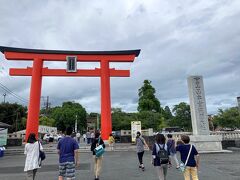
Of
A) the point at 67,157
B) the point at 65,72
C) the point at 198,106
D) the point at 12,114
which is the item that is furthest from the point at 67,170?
the point at 12,114

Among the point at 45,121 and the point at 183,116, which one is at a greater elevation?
the point at 45,121

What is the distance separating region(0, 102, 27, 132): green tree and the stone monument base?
37820 mm

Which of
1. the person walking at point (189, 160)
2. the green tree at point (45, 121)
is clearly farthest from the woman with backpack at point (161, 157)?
the green tree at point (45, 121)

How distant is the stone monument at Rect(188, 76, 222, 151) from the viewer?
49.6 ft

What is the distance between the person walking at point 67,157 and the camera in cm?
548

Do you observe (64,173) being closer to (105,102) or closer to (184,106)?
(105,102)

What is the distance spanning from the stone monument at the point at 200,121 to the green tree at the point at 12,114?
37.7 meters

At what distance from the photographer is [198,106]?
51.1 feet

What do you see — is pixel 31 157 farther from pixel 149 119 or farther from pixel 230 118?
pixel 230 118

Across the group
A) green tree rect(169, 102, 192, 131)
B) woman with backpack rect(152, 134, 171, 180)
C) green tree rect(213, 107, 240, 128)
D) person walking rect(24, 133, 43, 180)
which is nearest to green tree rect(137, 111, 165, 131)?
green tree rect(169, 102, 192, 131)

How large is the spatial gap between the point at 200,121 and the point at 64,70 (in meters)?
13.5

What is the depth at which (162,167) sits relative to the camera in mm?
5805

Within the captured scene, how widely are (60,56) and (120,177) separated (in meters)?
17.0

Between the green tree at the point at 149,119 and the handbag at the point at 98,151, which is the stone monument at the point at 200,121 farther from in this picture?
the green tree at the point at 149,119
